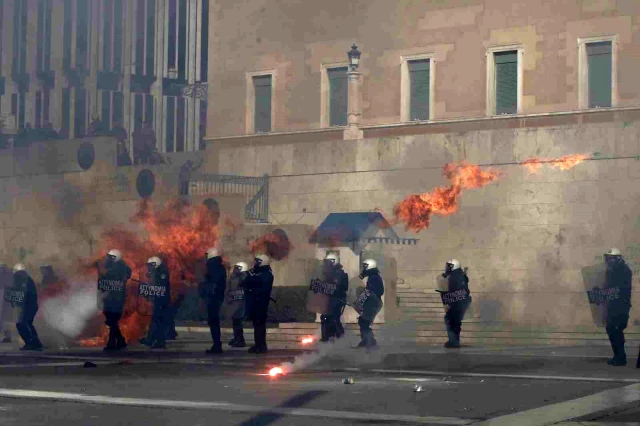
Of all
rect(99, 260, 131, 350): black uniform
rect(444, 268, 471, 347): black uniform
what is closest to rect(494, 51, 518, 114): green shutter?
rect(444, 268, 471, 347): black uniform

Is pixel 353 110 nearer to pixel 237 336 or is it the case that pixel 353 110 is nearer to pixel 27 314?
pixel 237 336

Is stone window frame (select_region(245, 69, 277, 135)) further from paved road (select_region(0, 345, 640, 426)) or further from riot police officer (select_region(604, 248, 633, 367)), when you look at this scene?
riot police officer (select_region(604, 248, 633, 367))

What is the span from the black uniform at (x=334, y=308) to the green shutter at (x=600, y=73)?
13.6 m

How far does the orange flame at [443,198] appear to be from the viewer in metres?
31.2

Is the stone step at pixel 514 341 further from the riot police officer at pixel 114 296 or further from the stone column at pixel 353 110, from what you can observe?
the stone column at pixel 353 110

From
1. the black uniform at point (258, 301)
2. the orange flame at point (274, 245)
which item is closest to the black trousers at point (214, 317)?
the black uniform at point (258, 301)

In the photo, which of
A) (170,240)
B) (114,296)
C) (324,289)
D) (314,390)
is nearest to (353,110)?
(170,240)

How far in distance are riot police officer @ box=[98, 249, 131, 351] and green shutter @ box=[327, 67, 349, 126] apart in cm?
1725

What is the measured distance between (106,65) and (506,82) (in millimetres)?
11850

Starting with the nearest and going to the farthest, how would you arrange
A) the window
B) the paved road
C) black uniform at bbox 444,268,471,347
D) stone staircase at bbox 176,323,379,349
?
1. the paved road
2. black uniform at bbox 444,268,471,347
3. stone staircase at bbox 176,323,379,349
4. the window

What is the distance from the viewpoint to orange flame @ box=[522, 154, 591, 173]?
3134cm

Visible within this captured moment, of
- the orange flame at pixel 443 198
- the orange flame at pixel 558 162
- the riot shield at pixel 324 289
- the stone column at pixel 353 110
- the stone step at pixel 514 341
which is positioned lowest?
the stone step at pixel 514 341

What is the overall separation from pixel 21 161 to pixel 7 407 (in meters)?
25.1

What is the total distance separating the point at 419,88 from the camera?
38781 millimetres
